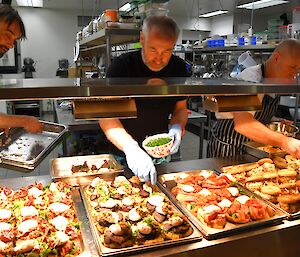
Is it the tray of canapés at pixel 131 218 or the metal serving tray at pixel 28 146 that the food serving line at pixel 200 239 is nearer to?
the tray of canapés at pixel 131 218

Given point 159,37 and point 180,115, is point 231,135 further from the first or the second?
point 159,37

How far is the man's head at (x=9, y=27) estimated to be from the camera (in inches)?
87.7

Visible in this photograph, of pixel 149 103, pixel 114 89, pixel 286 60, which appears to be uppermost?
pixel 286 60

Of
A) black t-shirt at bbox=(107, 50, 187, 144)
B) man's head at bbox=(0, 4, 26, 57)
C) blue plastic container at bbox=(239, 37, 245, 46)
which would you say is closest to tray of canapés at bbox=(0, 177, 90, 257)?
black t-shirt at bbox=(107, 50, 187, 144)

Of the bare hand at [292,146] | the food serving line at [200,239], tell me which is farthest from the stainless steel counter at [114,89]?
the bare hand at [292,146]

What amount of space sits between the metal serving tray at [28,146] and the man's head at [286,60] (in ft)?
6.46

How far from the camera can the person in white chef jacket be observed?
7.22 ft

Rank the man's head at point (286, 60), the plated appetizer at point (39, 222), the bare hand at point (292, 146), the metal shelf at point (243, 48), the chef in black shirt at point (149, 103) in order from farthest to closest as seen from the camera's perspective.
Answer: the metal shelf at point (243, 48) → the man's head at point (286, 60) → the bare hand at point (292, 146) → the chef in black shirt at point (149, 103) → the plated appetizer at point (39, 222)

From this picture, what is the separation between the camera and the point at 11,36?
2350 millimetres

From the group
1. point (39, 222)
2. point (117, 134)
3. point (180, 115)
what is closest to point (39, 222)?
point (39, 222)

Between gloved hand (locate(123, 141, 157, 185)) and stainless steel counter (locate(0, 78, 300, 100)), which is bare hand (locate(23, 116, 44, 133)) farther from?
stainless steel counter (locate(0, 78, 300, 100))

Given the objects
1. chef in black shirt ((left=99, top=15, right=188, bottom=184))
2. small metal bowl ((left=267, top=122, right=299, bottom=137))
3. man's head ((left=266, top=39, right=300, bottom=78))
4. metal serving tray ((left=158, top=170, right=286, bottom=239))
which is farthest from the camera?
small metal bowl ((left=267, top=122, right=299, bottom=137))

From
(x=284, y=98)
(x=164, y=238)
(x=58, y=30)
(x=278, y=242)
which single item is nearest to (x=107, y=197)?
(x=164, y=238)

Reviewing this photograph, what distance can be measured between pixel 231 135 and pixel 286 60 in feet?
2.58
